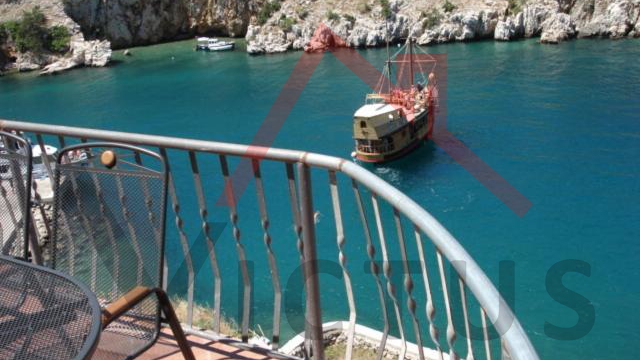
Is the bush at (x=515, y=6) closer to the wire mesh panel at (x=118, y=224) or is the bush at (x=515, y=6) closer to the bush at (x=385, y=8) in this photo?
the bush at (x=385, y=8)

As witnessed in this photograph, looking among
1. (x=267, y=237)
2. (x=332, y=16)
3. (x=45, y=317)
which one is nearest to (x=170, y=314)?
(x=45, y=317)

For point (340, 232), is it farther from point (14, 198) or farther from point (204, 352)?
point (14, 198)

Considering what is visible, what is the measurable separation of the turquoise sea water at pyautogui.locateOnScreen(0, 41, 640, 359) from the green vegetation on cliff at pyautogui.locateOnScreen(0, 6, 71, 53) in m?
5.19

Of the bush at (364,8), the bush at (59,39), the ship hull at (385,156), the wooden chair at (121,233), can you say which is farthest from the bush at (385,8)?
the wooden chair at (121,233)

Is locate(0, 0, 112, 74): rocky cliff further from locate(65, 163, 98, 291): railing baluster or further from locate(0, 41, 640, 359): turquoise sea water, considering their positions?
locate(65, 163, 98, 291): railing baluster

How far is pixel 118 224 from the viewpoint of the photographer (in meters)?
3.05

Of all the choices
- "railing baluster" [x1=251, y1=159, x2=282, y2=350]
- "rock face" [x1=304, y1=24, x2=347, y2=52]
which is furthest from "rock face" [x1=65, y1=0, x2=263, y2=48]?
"railing baluster" [x1=251, y1=159, x2=282, y2=350]

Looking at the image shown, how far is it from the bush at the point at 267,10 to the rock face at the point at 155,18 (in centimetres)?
300

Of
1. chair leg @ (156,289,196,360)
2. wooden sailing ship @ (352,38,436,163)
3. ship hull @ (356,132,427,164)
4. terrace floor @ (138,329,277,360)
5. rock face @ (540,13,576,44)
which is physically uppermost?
chair leg @ (156,289,196,360)

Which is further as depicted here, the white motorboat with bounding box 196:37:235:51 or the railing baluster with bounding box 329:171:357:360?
the white motorboat with bounding box 196:37:235:51

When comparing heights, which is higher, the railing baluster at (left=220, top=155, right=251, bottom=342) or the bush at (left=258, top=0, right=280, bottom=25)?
the bush at (left=258, top=0, right=280, bottom=25)

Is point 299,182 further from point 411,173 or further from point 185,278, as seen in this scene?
point 411,173

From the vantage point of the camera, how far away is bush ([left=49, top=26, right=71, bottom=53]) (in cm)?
5262

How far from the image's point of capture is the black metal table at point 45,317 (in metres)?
1.95
